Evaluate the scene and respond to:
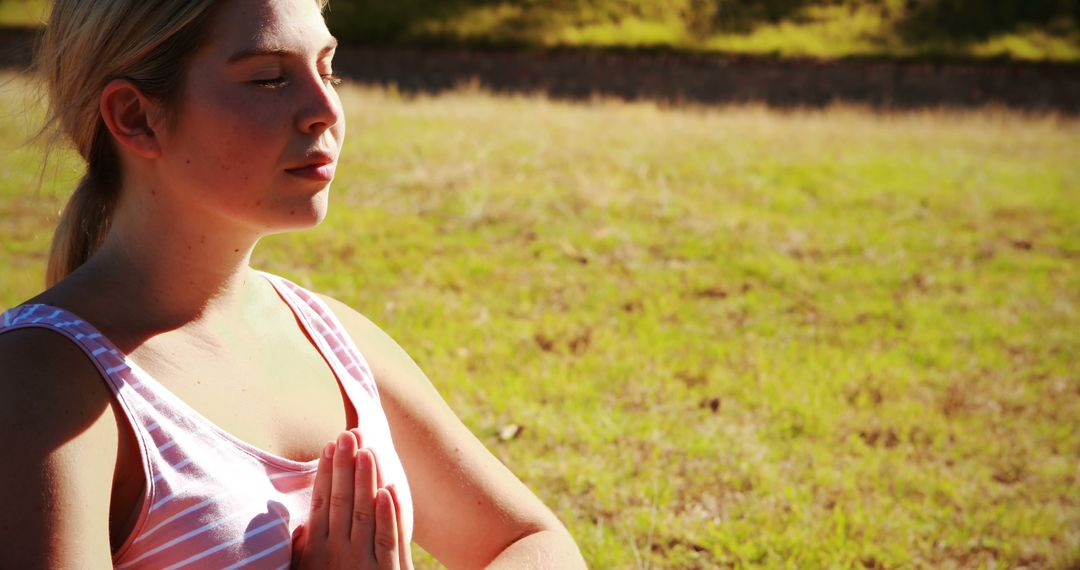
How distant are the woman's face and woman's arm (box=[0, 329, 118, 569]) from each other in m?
0.35

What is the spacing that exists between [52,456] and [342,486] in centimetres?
44

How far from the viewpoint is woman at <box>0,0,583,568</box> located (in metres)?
1.37

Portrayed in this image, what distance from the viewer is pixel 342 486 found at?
1.58 meters

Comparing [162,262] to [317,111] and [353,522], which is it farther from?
[353,522]

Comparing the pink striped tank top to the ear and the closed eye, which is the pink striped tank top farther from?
the closed eye

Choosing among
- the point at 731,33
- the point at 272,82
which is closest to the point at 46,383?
the point at 272,82

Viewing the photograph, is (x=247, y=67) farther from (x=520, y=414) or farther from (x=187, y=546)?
(x=520, y=414)

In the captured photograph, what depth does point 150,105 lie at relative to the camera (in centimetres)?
159

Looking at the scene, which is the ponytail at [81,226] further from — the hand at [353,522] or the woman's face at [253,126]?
the hand at [353,522]

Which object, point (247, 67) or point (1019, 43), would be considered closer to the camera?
point (247, 67)

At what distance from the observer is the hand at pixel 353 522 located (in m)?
1.57

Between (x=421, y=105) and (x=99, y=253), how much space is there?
1139cm

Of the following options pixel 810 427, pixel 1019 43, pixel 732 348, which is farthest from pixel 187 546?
pixel 1019 43

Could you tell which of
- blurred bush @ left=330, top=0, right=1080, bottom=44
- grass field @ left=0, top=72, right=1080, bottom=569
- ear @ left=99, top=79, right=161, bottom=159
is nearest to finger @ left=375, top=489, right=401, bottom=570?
ear @ left=99, top=79, right=161, bottom=159
